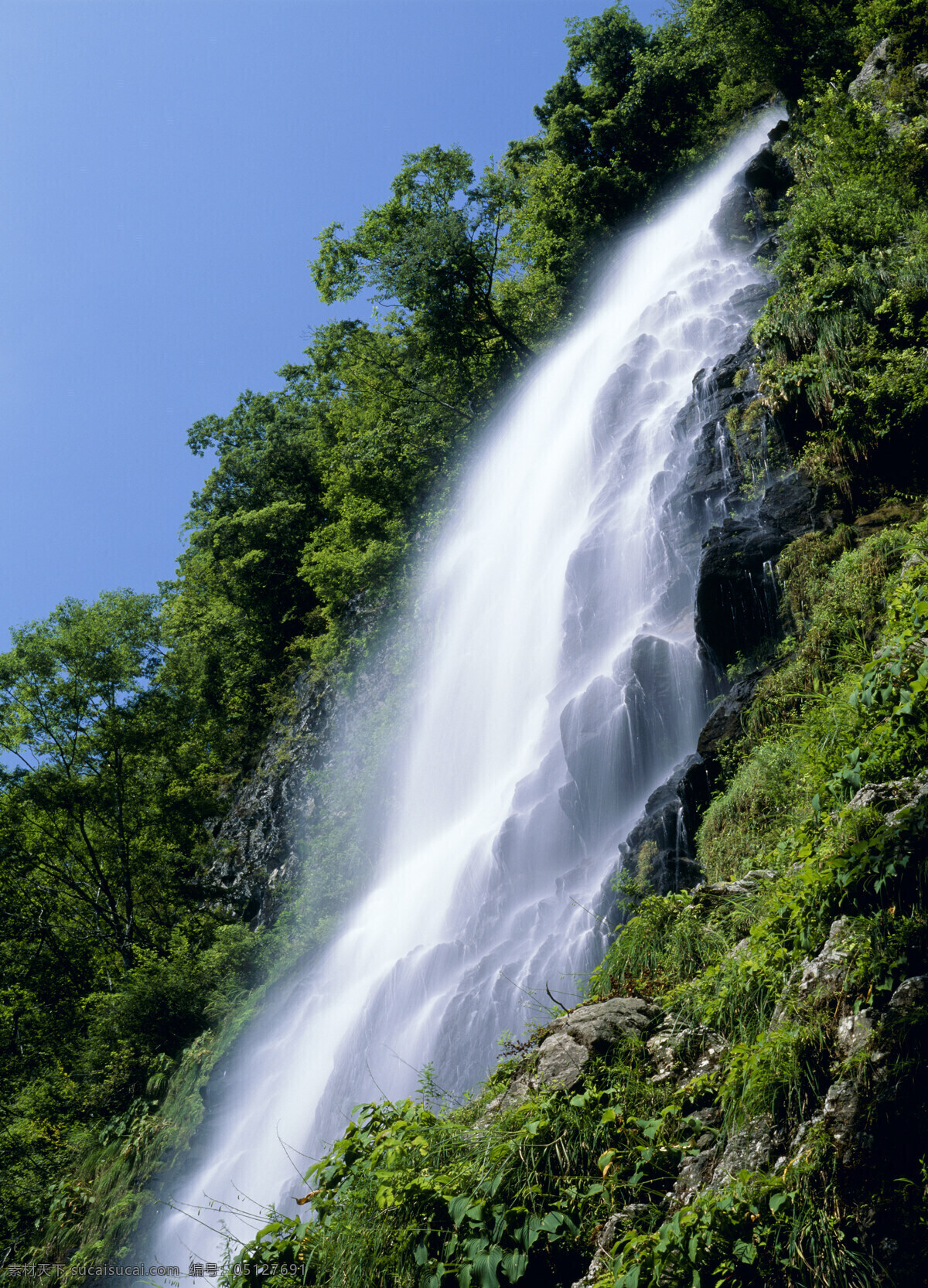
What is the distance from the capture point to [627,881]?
7086 millimetres

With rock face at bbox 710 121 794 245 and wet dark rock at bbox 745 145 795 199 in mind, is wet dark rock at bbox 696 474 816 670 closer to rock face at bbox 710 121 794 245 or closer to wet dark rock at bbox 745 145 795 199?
rock face at bbox 710 121 794 245

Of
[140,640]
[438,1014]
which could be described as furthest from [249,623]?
[438,1014]

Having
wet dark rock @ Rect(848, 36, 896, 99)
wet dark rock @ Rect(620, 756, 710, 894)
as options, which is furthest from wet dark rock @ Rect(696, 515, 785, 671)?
wet dark rock @ Rect(848, 36, 896, 99)

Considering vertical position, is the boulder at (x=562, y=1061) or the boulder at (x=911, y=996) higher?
the boulder at (x=562, y=1061)

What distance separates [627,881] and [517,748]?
4402 mm

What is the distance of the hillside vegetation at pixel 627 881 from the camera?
10.7 ft

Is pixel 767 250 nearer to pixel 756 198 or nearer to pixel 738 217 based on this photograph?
pixel 738 217

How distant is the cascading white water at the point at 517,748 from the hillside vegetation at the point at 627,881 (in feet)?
5.12

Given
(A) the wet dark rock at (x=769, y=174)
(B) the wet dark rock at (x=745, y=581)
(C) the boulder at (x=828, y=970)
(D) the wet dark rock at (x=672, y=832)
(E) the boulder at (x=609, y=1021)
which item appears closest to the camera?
(C) the boulder at (x=828, y=970)

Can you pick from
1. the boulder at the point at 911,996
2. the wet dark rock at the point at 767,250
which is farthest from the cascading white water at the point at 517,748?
the boulder at the point at 911,996

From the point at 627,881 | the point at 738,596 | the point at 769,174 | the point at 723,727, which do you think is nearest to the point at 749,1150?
the point at 627,881

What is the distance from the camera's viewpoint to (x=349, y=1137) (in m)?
4.39

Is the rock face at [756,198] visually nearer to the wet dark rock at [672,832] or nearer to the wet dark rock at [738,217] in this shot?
the wet dark rock at [738,217]

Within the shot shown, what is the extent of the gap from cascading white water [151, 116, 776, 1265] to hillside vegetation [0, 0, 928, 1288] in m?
1.56
